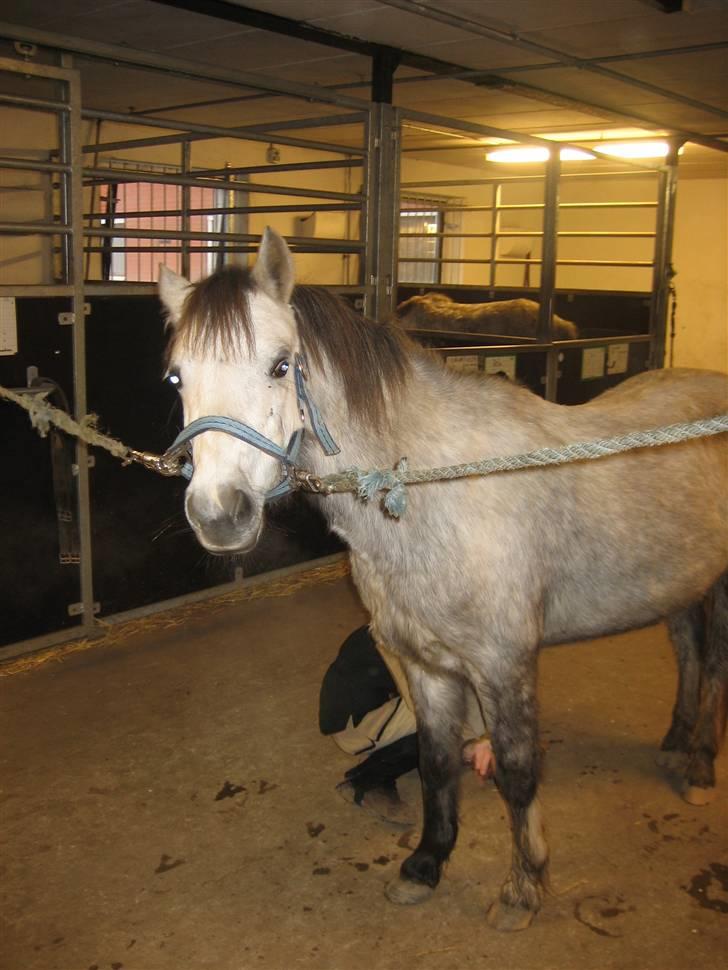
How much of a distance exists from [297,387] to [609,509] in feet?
2.94

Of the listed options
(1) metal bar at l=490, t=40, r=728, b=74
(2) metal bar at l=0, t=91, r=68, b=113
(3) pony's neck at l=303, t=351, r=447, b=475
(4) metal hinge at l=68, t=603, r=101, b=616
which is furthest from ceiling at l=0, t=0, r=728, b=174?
(4) metal hinge at l=68, t=603, r=101, b=616

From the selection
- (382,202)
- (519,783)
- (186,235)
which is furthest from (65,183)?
(519,783)

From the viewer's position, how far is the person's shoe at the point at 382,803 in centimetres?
234

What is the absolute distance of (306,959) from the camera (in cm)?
182

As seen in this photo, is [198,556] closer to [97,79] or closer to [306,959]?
[306,959]

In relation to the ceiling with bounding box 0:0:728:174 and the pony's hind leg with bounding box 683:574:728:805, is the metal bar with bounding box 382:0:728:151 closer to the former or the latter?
the ceiling with bounding box 0:0:728:174

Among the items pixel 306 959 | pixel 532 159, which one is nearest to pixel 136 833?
pixel 306 959

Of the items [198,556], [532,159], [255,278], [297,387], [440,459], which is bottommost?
[198,556]

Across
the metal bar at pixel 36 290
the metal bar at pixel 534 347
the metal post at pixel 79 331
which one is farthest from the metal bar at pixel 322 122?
the metal bar at pixel 36 290

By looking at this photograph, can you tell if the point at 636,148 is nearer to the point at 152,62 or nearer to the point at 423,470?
the point at 152,62

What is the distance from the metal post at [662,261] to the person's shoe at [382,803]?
167 inches

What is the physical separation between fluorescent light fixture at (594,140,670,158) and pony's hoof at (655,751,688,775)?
5.62 metres

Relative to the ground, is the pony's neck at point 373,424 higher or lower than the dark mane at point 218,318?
lower

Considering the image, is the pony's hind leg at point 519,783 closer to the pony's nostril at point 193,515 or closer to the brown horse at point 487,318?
the pony's nostril at point 193,515
